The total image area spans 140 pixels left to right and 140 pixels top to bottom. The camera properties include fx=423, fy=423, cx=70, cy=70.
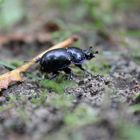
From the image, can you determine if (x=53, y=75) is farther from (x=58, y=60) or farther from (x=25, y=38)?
(x=25, y=38)

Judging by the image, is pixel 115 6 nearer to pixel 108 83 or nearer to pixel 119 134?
pixel 108 83

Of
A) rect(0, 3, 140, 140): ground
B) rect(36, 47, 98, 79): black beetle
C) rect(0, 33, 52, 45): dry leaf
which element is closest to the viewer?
rect(0, 3, 140, 140): ground

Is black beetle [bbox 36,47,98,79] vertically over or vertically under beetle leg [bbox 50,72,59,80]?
over

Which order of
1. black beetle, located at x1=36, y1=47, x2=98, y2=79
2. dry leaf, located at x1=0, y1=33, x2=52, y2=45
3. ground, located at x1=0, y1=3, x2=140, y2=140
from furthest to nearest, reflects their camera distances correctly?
dry leaf, located at x1=0, y1=33, x2=52, y2=45
black beetle, located at x1=36, y1=47, x2=98, y2=79
ground, located at x1=0, y1=3, x2=140, y2=140

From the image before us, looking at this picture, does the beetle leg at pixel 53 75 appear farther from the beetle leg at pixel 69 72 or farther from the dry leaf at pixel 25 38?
the dry leaf at pixel 25 38

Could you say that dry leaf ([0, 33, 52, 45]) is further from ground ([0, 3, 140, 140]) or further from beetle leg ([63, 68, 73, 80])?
beetle leg ([63, 68, 73, 80])

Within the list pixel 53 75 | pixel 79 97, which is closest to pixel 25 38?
pixel 53 75

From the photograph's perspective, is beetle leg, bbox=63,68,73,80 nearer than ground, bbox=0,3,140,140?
No

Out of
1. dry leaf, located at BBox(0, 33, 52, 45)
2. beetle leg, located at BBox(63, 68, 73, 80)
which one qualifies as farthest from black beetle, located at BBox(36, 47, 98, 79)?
dry leaf, located at BBox(0, 33, 52, 45)

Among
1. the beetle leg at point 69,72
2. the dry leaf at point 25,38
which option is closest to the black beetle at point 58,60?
the beetle leg at point 69,72
